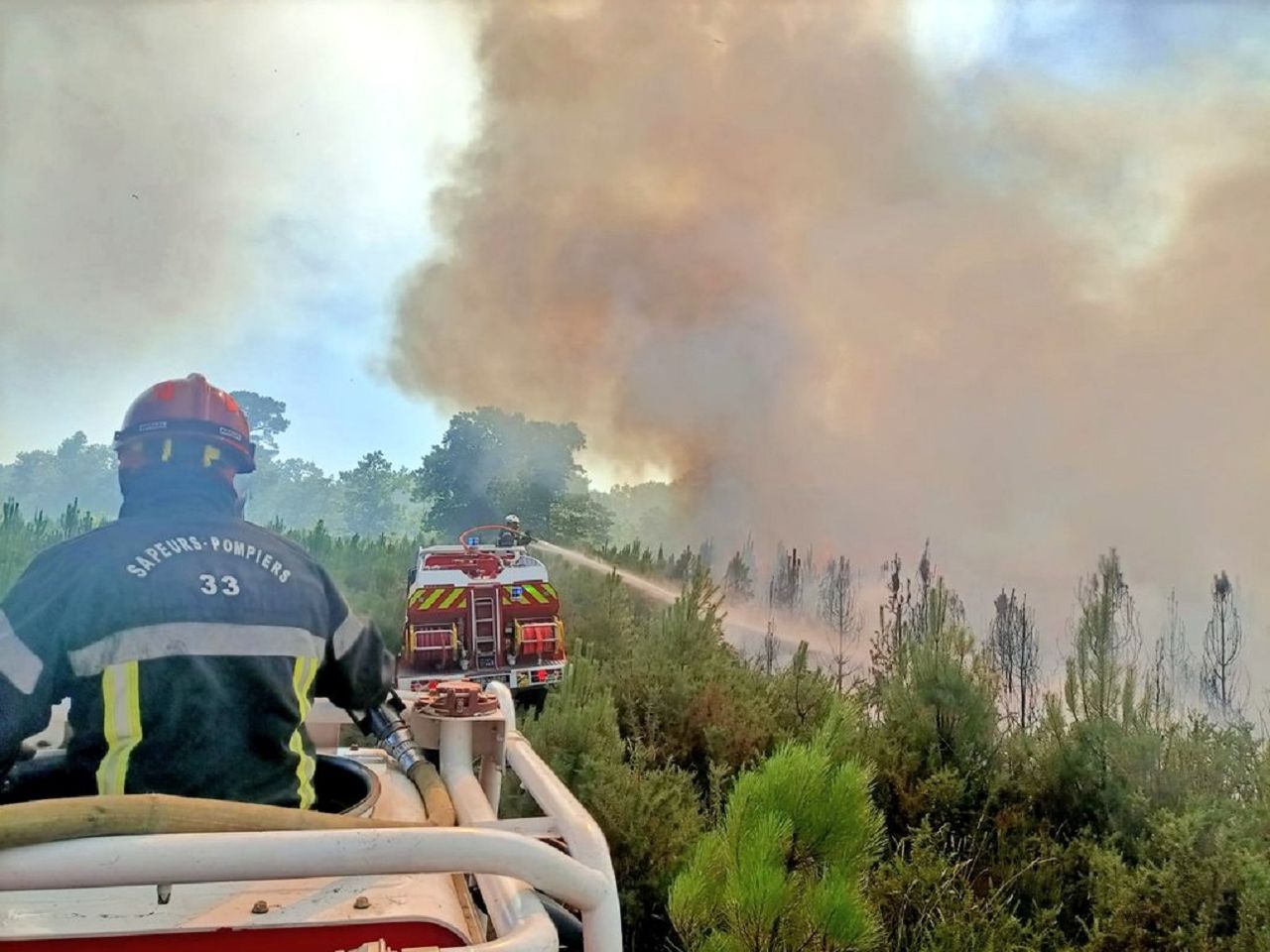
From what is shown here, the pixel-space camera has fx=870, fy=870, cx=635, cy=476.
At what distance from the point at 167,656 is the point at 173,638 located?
0.03 m

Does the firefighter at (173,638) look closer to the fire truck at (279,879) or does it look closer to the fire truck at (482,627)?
the fire truck at (279,879)

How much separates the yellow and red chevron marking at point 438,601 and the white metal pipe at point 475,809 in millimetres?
3054

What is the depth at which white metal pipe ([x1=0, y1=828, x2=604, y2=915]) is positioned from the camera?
761mm

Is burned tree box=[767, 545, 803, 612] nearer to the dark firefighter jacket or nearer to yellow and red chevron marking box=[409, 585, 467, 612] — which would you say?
yellow and red chevron marking box=[409, 585, 467, 612]

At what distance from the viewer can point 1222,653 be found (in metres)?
3.55

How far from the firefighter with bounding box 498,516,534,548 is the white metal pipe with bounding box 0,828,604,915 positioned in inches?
168

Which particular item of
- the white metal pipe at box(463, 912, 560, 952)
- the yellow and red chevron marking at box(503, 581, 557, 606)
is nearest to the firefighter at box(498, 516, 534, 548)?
the yellow and red chevron marking at box(503, 581, 557, 606)

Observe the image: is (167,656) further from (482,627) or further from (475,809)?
(482,627)

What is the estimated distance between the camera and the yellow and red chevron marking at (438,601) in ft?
15.2

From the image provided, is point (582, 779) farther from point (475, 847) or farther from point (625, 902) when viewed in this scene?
point (475, 847)

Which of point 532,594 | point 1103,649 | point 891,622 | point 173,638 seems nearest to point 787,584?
point 891,622

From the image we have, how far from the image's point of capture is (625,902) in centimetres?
291

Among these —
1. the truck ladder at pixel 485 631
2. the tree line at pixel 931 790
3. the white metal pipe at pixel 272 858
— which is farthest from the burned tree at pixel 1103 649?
the white metal pipe at pixel 272 858

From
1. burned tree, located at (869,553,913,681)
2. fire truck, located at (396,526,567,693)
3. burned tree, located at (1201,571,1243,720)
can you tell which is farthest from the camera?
fire truck, located at (396,526,567,693)
